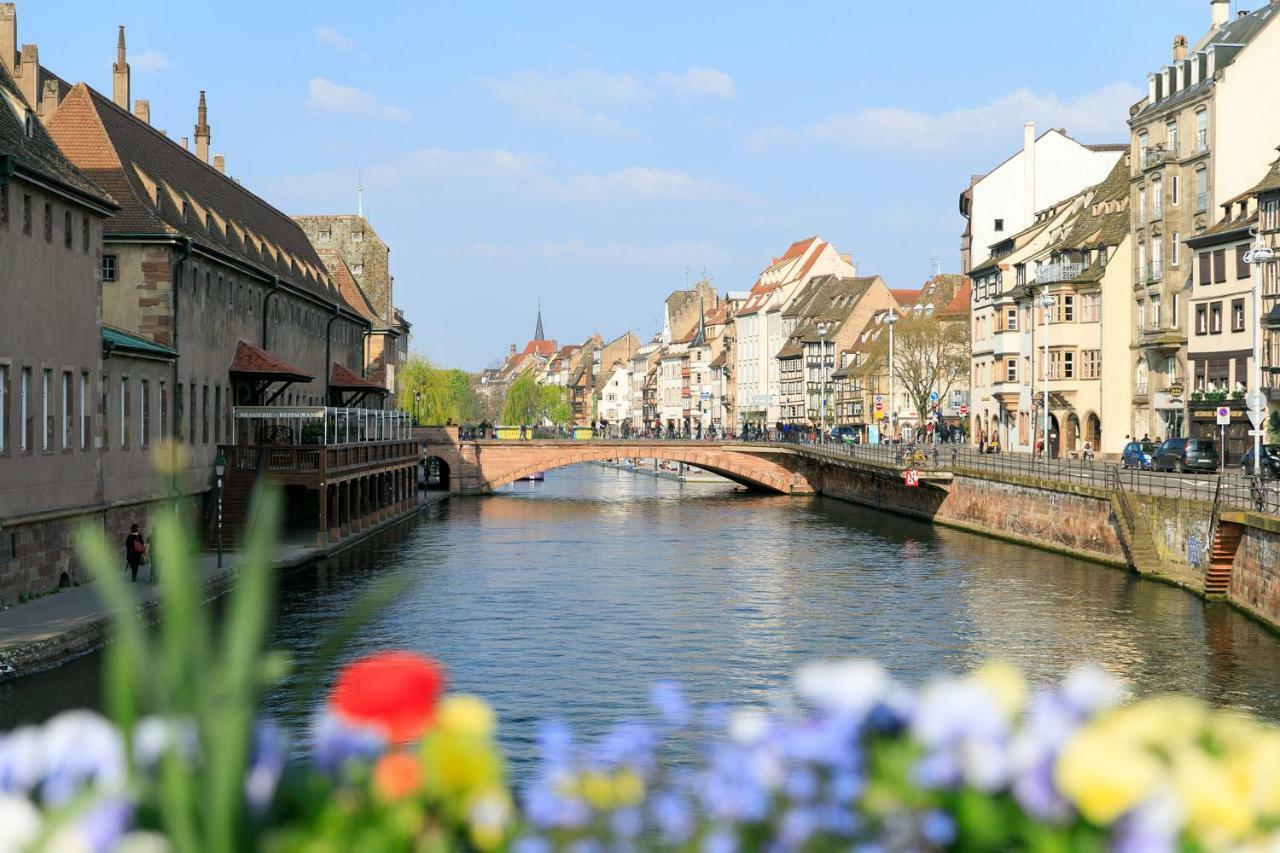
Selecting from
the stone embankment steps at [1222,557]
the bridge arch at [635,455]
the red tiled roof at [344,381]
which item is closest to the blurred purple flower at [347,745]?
the stone embankment steps at [1222,557]

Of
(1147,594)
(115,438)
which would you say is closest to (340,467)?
(115,438)

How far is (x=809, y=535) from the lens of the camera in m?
62.7

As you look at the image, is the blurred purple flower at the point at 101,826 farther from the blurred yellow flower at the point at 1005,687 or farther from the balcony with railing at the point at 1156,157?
the balcony with railing at the point at 1156,157

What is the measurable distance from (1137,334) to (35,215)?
51.6 metres

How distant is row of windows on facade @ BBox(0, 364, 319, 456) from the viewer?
3312 cm

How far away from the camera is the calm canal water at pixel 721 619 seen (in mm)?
26797

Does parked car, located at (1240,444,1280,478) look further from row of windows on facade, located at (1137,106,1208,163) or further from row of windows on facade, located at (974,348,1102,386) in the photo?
row of windows on facade, located at (974,348,1102,386)

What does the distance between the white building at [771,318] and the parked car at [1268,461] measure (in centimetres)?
10071

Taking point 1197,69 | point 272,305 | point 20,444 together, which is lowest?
point 20,444

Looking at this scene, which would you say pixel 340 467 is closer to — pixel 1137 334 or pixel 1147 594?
pixel 1147 594

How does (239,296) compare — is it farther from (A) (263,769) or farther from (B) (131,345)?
(A) (263,769)

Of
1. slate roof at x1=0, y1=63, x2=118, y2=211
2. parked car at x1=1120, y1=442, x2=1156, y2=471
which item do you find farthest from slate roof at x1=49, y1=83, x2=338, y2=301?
parked car at x1=1120, y1=442, x2=1156, y2=471

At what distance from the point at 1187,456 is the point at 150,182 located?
34883 mm

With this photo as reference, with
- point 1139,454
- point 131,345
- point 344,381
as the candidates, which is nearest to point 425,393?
point 344,381
